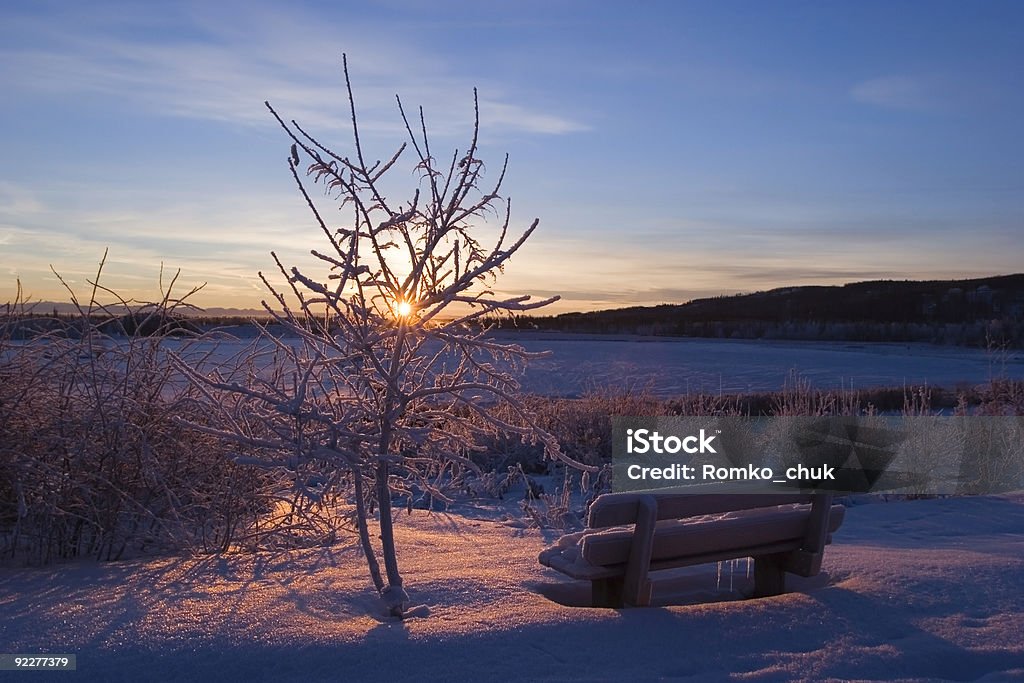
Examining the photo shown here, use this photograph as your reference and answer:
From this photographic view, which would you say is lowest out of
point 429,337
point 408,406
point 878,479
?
point 878,479

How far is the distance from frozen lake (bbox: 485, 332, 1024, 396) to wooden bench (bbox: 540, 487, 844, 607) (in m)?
13.3

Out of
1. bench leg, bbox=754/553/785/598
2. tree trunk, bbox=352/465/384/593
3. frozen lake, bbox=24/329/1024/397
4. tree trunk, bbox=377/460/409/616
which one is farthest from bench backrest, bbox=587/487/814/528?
frozen lake, bbox=24/329/1024/397

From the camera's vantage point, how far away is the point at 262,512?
6602 mm

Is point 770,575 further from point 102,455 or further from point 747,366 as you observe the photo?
point 747,366

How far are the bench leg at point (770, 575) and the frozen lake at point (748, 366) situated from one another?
13.1 metres

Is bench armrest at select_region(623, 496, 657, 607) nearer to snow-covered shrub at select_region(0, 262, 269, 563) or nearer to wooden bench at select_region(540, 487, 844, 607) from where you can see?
wooden bench at select_region(540, 487, 844, 607)

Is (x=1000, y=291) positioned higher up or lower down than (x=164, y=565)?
higher up

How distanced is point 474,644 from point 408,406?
145 cm

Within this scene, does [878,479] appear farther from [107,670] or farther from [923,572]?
[107,670]

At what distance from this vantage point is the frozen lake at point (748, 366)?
24.8 meters

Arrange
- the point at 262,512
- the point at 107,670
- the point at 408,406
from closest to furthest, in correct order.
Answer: the point at 107,670
the point at 408,406
the point at 262,512

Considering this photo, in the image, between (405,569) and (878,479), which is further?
(878,479)

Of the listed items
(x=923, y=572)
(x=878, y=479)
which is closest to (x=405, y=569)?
(x=923, y=572)

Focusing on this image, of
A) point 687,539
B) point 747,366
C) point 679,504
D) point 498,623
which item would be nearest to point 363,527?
point 498,623
